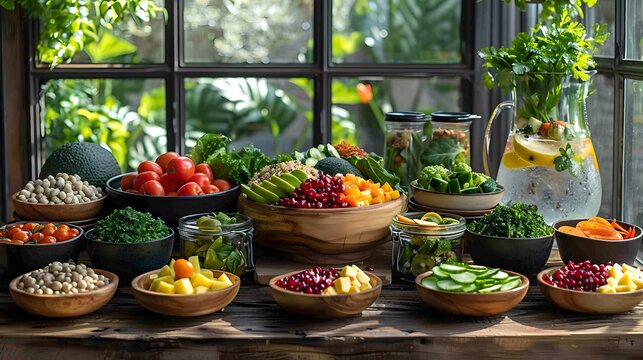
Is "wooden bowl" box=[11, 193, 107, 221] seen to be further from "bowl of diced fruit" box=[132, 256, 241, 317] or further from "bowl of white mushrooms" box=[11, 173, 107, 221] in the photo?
"bowl of diced fruit" box=[132, 256, 241, 317]

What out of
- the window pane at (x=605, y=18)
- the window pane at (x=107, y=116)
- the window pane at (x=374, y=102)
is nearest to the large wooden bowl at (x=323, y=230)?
the window pane at (x=605, y=18)

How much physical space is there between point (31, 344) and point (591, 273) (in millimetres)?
1136

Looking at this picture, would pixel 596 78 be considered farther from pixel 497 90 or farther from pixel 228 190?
pixel 228 190

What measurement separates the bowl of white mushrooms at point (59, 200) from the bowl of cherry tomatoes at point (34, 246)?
0.14 metres

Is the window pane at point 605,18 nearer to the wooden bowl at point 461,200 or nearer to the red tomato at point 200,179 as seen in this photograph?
the wooden bowl at point 461,200

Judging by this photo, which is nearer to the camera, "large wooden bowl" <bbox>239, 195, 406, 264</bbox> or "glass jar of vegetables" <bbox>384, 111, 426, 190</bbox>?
"large wooden bowl" <bbox>239, 195, 406, 264</bbox>

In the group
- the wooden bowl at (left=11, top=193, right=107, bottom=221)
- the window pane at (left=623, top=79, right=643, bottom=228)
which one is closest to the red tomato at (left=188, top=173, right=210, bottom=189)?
the wooden bowl at (left=11, top=193, right=107, bottom=221)

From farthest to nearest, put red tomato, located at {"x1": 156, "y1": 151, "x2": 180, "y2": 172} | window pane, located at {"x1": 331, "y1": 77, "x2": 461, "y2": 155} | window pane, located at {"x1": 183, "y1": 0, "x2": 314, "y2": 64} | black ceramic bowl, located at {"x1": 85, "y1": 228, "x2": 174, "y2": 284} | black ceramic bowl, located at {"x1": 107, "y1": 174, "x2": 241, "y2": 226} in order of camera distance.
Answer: window pane, located at {"x1": 331, "y1": 77, "x2": 461, "y2": 155}
window pane, located at {"x1": 183, "y1": 0, "x2": 314, "y2": 64}
red tomato, located at {"x1": 156, "y1": 151, "x2": 180, "y2": 172}
black ceramic bowl, located at {"x1": 107, "y1": 174, "x2": 241, "y2": 226}
black ceramic bowl, located at {"x1": 85, "y1": 228, "x2": 174, "y2": 284}

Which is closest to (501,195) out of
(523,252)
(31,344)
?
Result: (523,252)

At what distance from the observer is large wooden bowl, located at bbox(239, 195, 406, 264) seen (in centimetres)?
215

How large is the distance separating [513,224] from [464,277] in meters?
0.28

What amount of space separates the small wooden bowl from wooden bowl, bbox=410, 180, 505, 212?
640 millimetres

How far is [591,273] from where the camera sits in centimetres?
192

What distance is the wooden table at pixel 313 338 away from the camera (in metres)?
1.79
